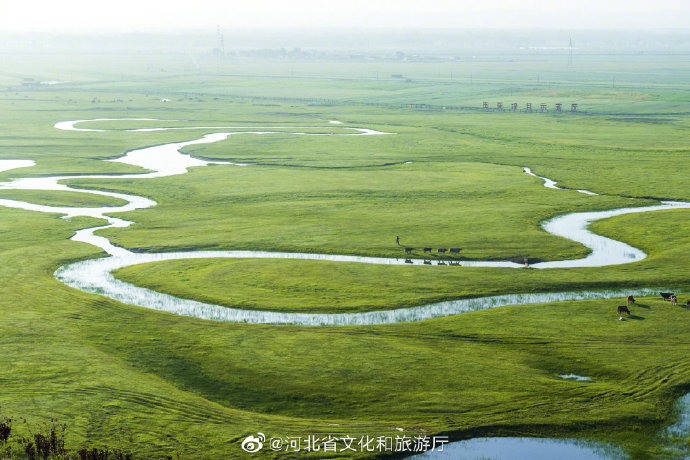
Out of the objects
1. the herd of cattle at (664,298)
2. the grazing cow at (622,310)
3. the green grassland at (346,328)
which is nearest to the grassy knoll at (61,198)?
the green grassland at (346,328)

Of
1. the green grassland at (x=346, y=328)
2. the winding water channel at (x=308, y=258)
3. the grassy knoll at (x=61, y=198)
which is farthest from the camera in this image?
the grassy knoll at (x=61, y=198)

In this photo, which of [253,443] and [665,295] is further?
A: [665,295]

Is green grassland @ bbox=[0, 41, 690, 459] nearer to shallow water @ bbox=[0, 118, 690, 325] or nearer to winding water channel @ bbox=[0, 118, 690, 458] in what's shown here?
winding water channel @ bbox=[0, 118, 690, 458]

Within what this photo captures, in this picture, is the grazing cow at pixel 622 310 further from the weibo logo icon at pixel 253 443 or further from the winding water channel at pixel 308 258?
the weibo logo icon at pixel 253 443

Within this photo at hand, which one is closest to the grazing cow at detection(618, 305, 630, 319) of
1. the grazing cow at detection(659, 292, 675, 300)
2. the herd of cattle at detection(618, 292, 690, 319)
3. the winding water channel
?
the herd of cattle at detection(618, 292, 690, 319)

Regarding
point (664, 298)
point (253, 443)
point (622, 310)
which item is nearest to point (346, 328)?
point (253, 443)

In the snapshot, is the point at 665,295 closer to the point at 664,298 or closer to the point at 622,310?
the point at 664,298

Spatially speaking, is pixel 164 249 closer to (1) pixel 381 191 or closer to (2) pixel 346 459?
(1) pixel 381 191

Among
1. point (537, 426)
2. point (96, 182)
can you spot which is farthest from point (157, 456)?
point (96, 182)

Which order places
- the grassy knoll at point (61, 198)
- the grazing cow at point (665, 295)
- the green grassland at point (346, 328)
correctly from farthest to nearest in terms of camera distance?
the grassy knoll at point (61, 198), the grazing cow at point (665, 295), the green grassland at point (346, 328)

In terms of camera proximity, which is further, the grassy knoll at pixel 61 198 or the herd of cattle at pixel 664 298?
the grassy knoll at pixel 61 198

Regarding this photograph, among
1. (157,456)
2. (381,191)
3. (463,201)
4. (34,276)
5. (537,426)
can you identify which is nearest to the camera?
(157,456)
